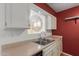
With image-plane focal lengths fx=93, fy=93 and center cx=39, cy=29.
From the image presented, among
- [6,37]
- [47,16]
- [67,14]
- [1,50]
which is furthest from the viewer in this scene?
[47,16]

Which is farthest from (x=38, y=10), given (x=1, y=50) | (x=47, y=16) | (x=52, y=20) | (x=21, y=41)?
(x=1, y=50)

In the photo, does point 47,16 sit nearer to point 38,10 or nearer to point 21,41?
point 38,10

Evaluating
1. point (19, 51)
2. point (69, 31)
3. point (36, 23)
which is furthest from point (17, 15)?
point (69, 31)

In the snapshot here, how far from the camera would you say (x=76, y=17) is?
233cm

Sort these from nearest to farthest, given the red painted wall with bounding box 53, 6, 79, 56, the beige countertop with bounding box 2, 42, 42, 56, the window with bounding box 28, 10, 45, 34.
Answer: the beige countertop with bounding box 2, 42, 42, 56
the window with bounding box 28, 10, 45, 34
the red painted wall with bounding box 53, 6, 79, 56

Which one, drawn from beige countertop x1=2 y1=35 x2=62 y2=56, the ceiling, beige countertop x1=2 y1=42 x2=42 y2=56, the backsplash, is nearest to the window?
the backsplash

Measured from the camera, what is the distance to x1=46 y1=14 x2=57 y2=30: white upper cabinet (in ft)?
7.75

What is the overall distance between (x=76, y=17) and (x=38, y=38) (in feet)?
3.63

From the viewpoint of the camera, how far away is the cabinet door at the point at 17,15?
1324mm

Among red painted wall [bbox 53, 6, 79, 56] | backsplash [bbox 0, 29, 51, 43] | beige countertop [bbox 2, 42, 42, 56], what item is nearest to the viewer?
beige countertop [bbox 2, 42, 42, 56]

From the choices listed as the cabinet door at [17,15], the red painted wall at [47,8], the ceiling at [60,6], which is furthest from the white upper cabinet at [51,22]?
the cabinet door at [17,15]

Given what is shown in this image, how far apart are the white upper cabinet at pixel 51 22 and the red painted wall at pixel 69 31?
4.2 inches

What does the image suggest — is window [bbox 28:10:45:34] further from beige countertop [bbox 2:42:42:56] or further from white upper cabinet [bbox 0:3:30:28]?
beige countertop [bbox 2:42:42:56]

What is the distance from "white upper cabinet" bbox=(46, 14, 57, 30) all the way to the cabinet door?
0.90 metres
